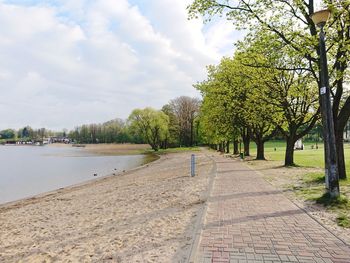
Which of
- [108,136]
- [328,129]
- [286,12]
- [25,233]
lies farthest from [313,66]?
[108,136]

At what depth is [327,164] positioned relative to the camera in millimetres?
9555

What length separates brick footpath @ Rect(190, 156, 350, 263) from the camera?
5.07 meters

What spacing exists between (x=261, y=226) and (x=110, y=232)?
342 cm

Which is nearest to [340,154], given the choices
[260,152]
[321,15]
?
[321,15]

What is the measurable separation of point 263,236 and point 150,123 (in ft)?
227

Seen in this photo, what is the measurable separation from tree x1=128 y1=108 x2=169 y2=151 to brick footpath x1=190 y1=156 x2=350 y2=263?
65343 mm

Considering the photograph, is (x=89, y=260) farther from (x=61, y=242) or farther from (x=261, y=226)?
(x=261, y=226)

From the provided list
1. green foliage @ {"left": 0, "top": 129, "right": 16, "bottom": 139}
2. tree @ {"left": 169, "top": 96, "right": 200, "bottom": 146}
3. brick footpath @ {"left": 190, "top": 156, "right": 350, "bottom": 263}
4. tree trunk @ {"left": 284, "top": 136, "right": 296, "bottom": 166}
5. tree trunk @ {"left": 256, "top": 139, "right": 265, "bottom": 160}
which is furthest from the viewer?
green foliage @ {"left": 0, "top": 129, "right": 16, "bottom": 139}

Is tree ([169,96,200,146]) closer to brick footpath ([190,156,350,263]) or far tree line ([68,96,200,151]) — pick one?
far tree line ([68,96,200,151])

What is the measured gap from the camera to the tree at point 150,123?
74688 millimetres

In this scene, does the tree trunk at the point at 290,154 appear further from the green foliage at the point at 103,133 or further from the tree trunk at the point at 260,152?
the green foliage at the point at 103,133

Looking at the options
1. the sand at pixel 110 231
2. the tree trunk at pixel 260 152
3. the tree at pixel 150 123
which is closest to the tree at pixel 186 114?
the tree at pixel 150 123

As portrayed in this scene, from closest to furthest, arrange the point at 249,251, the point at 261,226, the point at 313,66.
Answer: the point at 249,251 < the point at 261,226 < the point at 313,66

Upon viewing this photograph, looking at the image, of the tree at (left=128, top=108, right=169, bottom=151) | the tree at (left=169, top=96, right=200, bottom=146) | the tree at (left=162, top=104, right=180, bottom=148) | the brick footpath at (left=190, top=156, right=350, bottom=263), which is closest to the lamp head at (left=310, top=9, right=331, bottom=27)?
the brick footpath at (left=190, top=156, right=350, bottom=263)
